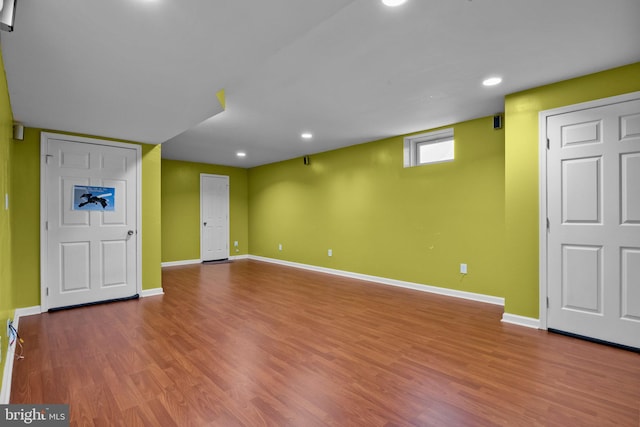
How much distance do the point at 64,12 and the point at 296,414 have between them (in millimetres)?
2516

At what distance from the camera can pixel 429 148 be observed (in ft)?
16.0

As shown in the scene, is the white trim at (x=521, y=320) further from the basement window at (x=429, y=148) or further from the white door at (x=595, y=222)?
the basement window at (x=429, y=148)

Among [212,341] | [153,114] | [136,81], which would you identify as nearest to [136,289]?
[212,341]

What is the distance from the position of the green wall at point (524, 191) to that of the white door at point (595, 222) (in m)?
0.13

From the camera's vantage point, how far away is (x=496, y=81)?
2965 mm

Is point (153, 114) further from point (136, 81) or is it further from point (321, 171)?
point (321, 171)

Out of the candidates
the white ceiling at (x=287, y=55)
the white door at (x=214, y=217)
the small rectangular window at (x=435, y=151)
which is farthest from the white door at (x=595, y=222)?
the white door at (x=214, y=217)

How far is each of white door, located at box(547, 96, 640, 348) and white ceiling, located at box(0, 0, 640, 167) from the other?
529mm

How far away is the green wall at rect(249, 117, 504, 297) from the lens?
409cm

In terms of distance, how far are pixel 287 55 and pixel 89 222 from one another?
11.3 ft

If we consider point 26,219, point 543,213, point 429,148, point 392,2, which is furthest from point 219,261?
point 392,2

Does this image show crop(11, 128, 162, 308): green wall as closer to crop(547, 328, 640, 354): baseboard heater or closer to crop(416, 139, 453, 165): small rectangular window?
crop(416, 139, 453, 165): small rectangular window

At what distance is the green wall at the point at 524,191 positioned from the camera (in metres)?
3.09

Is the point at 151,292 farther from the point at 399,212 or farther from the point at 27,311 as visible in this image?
the point at 399,212
